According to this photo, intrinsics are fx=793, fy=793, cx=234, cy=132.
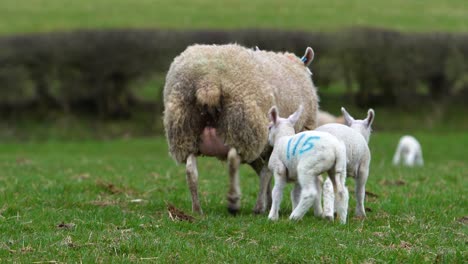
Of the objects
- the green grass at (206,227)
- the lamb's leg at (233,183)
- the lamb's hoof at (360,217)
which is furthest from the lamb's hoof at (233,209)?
the lamb's hoof at (360,217)

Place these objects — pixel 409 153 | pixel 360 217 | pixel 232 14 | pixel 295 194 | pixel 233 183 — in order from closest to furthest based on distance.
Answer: pixel 233 183 → pixel 360 217 → pixel 295 194 → pixel 409 153 → pixel 232 14

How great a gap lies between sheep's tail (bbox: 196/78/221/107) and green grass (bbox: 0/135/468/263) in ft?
3.59

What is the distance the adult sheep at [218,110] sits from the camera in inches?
302

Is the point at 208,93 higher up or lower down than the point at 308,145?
higher up

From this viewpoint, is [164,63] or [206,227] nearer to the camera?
[206,227]

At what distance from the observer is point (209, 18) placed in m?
36.1

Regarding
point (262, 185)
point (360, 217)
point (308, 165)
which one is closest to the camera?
point (308, 165)

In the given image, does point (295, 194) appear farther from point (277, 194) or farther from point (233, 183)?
point (233, 183)

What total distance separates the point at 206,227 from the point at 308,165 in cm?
104

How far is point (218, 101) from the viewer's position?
25.0ft

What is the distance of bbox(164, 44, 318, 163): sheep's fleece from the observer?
7.67m

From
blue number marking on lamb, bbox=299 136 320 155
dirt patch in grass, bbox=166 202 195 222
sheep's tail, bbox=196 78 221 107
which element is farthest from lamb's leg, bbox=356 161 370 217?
dirt patch in grass, bbox=166 202 195 222

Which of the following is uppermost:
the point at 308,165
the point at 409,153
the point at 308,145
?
the point at 308,145

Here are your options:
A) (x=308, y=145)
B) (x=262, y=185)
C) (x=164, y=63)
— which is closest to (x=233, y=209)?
(x=262, y=185)
